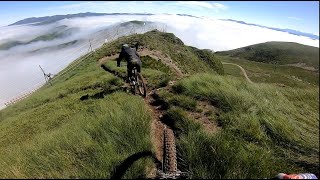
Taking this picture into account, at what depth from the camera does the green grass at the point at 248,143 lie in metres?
7.32

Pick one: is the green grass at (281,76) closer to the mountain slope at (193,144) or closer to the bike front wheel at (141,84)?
the bike front wheel at (141,84)

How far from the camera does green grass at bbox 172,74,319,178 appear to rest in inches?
288

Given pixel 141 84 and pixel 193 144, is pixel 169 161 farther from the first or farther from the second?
pixel 141 84

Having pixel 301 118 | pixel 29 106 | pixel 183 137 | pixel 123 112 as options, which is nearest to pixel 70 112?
pixel 123 112

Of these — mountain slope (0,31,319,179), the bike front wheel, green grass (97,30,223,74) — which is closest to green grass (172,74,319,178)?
mountain slope (0,31,319,179)

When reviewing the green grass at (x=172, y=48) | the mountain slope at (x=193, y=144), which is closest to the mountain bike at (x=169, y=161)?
the mountain slope at (x=193, y=144)

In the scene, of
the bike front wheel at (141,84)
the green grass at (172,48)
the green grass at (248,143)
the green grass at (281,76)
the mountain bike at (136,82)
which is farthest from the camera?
the green grass at (281,76)

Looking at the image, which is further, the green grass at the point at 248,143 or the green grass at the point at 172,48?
the green grass at the point at 172,48

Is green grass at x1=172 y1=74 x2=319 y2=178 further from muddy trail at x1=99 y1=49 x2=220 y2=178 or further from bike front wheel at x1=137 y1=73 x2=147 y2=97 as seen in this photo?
bike front wheel at x1=137 y1=73 x2=147 y2=97

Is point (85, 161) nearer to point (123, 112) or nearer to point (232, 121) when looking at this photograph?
point (123, 112)

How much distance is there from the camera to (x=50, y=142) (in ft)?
28.9

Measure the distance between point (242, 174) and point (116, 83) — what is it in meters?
14.6

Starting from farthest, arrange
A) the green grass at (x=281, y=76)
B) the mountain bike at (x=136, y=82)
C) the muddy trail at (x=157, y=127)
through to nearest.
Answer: the green grass at (x=281, y=76)
the mountain bike at (x=136, y=82)
the muddy trail at (x=157, y=127)

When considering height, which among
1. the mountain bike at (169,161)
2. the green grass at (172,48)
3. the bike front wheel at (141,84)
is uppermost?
the mountain bike at (169,161)
